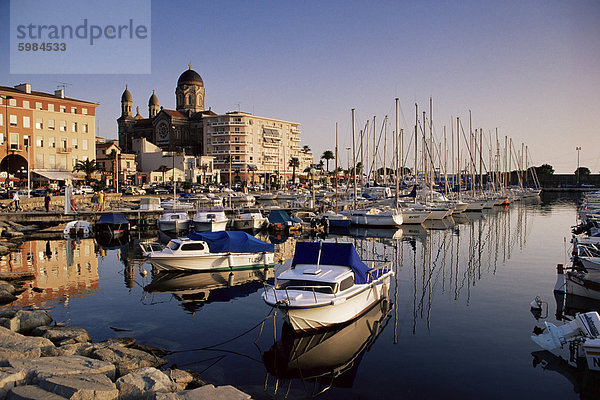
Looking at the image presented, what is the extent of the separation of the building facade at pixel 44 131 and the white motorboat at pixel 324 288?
67329 millimetres

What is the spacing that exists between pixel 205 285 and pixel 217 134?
373 feet

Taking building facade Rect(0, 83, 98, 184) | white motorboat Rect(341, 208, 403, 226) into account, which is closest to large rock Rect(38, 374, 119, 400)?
white motorboat Rect(341, 208, 403, 226)

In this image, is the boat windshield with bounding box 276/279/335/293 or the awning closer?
the boat windshield with bounding box 276/279/335/293

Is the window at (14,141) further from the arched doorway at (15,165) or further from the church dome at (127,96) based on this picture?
the church dome at (127,96)

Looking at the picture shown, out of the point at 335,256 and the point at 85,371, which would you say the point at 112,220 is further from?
the point at 85,371

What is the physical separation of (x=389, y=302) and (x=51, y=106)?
79062 mm

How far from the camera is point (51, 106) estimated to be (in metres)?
81.1

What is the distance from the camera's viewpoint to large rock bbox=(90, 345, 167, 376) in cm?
1277

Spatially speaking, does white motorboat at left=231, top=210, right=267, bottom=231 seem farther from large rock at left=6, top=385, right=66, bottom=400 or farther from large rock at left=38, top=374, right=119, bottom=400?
large rock at left=6, top=385, right=66, bottom=400

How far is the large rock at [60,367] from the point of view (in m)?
10.4

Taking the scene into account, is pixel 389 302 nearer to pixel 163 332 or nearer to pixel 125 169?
pixel 163 332

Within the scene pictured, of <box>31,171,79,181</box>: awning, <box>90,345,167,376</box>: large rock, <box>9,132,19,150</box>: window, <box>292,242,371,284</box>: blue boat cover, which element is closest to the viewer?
<box>90,345,167,376</box>: large rock

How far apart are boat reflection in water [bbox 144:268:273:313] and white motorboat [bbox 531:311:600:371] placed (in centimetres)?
1361

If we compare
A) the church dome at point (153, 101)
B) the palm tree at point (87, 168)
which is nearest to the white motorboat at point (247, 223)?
the palm tree at point (87, 168)
